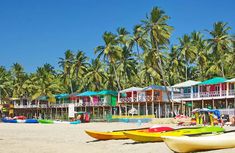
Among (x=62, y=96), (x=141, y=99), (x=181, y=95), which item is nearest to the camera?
(x=181, y=95)

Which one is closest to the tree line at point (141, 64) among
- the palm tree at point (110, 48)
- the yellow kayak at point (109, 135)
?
the palm tree at point (110, 48)

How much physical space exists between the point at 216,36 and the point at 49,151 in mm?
42076

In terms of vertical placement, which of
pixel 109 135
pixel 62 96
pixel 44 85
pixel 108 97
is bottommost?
pixel 109 135

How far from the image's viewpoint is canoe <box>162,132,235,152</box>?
13.0m

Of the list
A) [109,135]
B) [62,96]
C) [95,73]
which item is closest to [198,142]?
[109,135]

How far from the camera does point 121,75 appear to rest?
6162 centimetres

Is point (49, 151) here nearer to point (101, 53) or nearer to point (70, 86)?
point (101, 53)

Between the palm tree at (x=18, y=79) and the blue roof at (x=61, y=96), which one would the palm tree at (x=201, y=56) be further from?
the palm tree at (x=18, y=79)

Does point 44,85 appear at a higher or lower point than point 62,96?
higher

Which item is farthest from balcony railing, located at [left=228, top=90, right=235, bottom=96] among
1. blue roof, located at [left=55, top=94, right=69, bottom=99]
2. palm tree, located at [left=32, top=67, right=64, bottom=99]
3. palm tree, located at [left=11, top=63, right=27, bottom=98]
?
palm tree, located at [left=11, top=63, right=27, bottom=98]

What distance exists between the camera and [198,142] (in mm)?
13070

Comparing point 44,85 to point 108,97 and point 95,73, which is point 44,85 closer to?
point 95,73

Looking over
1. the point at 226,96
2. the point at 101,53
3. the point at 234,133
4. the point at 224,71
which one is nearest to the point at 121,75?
the point at 101,53

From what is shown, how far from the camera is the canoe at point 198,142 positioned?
1296 cm
